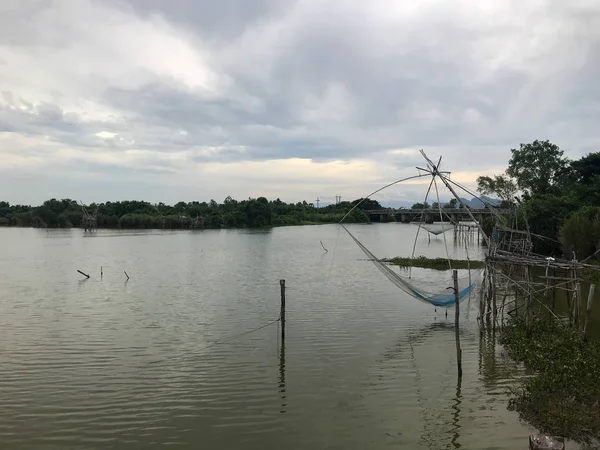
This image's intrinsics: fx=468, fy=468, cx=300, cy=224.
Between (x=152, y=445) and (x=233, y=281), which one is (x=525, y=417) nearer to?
(x=152, y=445)

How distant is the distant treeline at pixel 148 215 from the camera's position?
69.8m

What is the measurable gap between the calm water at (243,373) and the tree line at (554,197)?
6.06 metres

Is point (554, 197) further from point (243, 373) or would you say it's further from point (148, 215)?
point (148, 215)

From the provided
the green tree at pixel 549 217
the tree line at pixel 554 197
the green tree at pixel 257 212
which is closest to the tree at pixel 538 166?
the tree line at pixel 554 197

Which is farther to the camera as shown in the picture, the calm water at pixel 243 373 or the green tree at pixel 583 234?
the green tree at pixel 583 234

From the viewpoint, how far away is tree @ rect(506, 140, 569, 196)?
1503 inches

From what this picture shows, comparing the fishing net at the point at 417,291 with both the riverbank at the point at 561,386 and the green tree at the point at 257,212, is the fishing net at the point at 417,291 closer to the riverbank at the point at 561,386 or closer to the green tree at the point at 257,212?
the riverbank at the point at 561,386


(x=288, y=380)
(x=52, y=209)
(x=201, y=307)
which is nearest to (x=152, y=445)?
(x=288, y=380)

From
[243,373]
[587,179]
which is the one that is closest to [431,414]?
[243,373]

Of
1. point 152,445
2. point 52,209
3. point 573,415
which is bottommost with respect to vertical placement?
point 152,445

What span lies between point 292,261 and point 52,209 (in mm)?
57614

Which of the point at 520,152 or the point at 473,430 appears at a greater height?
the point at 520,152

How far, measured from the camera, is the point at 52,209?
233 ft

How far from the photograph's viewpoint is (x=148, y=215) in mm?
72188
